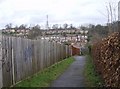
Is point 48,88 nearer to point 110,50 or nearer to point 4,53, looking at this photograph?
point 4,53

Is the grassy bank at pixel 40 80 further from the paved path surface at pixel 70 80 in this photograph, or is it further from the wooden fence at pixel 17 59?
the paved path surface at pixel 70 80

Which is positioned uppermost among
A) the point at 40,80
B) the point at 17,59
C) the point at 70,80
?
the point at 17,59

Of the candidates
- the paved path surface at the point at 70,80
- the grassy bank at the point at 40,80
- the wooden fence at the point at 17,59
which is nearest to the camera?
the wooden fence at the point at 17,59

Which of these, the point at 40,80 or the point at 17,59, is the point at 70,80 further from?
the point at 17,59

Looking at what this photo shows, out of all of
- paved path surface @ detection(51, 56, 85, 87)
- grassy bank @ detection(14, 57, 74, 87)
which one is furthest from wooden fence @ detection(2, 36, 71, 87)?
paved path surface @ detection(51, 56, 85, 87)

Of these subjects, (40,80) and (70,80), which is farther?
(70,80)

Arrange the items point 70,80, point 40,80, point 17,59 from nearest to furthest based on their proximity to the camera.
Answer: point 17,59 → point 40,80 → point 70,80

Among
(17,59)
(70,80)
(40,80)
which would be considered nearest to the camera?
(17,59)

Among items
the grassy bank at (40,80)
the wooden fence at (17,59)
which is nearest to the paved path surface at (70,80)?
the grassy bank at (40,80)

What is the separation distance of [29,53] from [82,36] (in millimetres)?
91196

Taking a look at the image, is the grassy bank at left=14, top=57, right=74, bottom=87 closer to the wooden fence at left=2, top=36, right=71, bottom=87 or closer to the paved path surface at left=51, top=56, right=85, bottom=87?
the wooden fence at left=2, top=36, right=71, bottom=87

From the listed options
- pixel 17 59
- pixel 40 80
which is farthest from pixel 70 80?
pixel 17 59

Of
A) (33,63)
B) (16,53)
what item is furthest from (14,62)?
(33,63)

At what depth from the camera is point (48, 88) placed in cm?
1403
